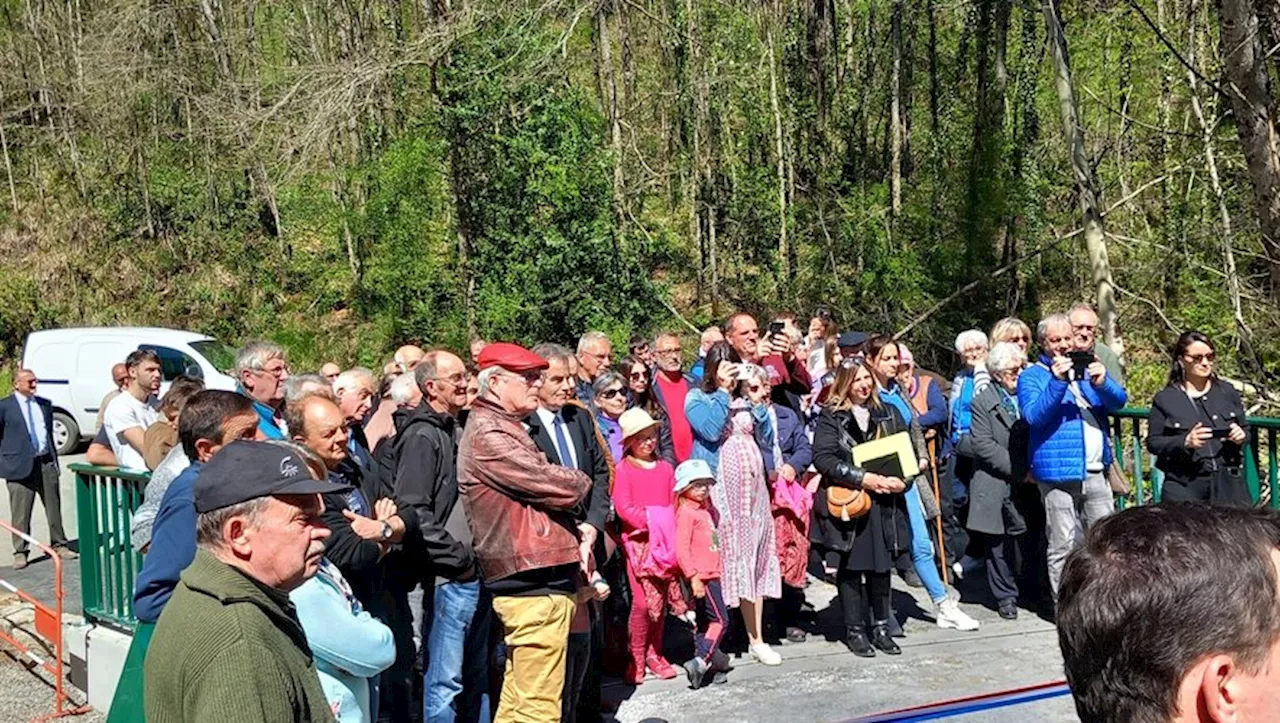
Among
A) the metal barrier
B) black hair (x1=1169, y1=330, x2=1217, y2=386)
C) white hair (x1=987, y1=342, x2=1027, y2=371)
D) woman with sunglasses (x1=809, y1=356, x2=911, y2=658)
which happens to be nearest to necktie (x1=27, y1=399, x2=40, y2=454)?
the metal barrier

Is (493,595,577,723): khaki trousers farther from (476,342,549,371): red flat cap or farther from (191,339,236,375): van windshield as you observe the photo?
(191,339,236,375): van windshield

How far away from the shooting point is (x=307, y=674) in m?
2.62

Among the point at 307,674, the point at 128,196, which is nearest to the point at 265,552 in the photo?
the point at 307,674

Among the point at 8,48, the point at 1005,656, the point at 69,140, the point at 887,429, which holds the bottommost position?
the point at 1005,656

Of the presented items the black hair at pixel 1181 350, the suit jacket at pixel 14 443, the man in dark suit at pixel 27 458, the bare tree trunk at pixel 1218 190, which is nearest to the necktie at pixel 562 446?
the black hair at pixel 1181 350

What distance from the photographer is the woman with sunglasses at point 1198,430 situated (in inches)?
255

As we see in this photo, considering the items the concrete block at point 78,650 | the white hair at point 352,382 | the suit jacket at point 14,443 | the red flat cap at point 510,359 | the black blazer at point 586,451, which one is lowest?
the concrete block at point 78,650

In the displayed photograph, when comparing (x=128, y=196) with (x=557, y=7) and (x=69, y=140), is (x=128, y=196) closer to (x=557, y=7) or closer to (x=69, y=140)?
(x=69, y=140)

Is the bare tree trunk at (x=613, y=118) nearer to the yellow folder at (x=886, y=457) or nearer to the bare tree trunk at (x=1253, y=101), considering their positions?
the bare tree trunk at (x=1253, y=101)

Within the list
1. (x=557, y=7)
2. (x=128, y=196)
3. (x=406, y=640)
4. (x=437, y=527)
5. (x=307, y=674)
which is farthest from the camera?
(x=128, y=196)

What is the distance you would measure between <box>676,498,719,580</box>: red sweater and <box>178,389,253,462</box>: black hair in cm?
296

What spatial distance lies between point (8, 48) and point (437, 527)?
3009cm

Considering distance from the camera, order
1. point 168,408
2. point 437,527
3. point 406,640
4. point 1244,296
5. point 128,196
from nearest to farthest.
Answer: point 437,527 < point 406,640 < point 168,408 < point 1244,296 < point 128,196

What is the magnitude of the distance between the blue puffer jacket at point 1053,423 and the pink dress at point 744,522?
5.36 ft
